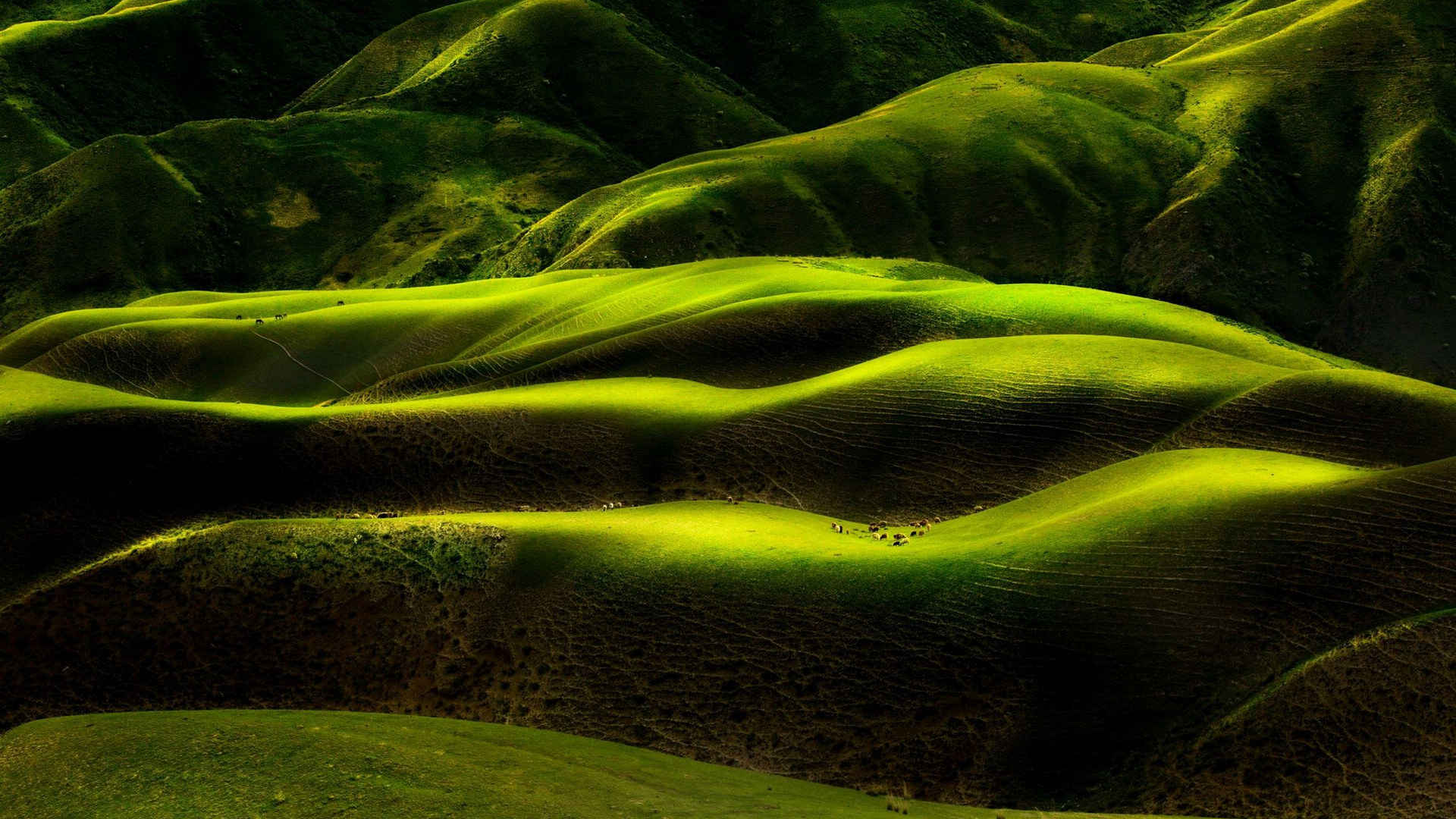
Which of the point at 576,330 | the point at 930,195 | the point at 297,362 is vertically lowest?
the point at 930,195

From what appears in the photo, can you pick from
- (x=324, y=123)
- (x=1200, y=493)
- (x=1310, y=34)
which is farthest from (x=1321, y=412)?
(x=324, y=123)

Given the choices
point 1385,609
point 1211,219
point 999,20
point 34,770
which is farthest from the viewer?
point 999,20

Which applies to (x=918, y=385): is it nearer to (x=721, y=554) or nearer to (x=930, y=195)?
(x=721, y=554)

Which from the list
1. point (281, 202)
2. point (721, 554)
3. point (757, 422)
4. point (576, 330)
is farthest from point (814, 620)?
point (281, 202)

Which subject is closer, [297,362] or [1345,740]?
[1345,740]

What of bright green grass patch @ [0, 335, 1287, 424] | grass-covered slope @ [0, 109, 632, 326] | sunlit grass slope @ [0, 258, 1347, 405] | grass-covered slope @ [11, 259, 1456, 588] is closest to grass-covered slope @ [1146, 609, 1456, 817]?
grass-covered slope @ [11, 259, 1456, 588]

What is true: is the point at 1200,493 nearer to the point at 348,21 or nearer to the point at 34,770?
the point at 34,770
